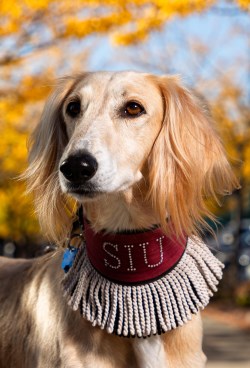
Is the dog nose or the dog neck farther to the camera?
the dog neck

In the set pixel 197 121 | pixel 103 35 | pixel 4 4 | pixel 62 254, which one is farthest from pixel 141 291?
pixel 103 35

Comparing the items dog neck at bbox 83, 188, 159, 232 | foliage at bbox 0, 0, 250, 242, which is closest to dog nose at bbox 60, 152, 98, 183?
dog neck at bbox 83, 188, 159, 232

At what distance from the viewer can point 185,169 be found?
3.77m

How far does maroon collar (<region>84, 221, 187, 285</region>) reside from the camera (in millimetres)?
3842

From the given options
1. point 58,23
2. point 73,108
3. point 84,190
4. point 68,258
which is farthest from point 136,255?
point 58,23

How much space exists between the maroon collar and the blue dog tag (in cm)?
17

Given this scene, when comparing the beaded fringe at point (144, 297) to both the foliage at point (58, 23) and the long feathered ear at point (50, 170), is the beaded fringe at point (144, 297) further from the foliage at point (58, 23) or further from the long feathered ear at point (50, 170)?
the foliage at point (58, 23)

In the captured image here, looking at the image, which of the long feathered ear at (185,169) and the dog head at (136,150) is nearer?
the dog head at (136,150)

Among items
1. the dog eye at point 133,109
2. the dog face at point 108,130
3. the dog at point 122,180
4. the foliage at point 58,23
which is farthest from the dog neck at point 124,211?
the foliage at point 58,23

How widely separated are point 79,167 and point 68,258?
0.73 m

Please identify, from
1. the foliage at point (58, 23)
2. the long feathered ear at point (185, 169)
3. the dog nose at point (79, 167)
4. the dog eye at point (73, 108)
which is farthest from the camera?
the foliage at point (58, 23)

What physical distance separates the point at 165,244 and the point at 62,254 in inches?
24.1

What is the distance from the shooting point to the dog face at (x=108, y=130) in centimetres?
348

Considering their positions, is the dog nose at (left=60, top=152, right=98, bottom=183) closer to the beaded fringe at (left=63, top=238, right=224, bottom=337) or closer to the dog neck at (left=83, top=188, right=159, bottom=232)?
the dog neck at (left=83, top=188, right=159, bottom=232)
